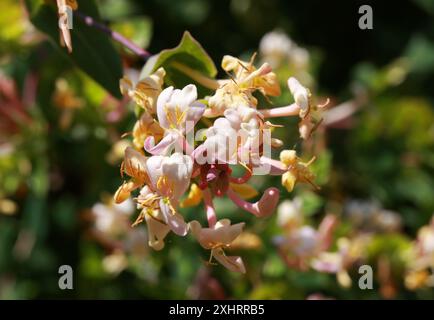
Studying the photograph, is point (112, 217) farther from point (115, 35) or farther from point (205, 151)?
point (205, 151)

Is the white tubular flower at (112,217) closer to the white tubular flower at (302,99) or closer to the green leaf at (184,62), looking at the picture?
the green leaf at (184,62)

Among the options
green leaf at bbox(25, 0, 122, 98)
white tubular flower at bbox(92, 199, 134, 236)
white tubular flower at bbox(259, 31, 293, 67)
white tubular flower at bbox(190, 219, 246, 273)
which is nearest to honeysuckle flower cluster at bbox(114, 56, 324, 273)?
white tubular flower at bbox(190, 219, 246, 273)

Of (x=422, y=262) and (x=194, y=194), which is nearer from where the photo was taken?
(x=194, y=194)

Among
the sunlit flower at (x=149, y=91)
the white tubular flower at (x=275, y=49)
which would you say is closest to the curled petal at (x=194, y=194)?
the sunlit flower at (x=149, y=91)

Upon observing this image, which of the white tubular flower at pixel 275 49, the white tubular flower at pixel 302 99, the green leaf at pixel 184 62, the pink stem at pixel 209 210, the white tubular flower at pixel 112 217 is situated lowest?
the pink stem at pixel 209 210

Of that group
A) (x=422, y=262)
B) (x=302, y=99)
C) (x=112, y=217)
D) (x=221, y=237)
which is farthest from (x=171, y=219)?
(x=422, y=262)

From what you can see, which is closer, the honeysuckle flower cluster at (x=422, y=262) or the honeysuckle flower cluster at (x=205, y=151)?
the honeysuckle flower cluster at (x=205, y=151)
